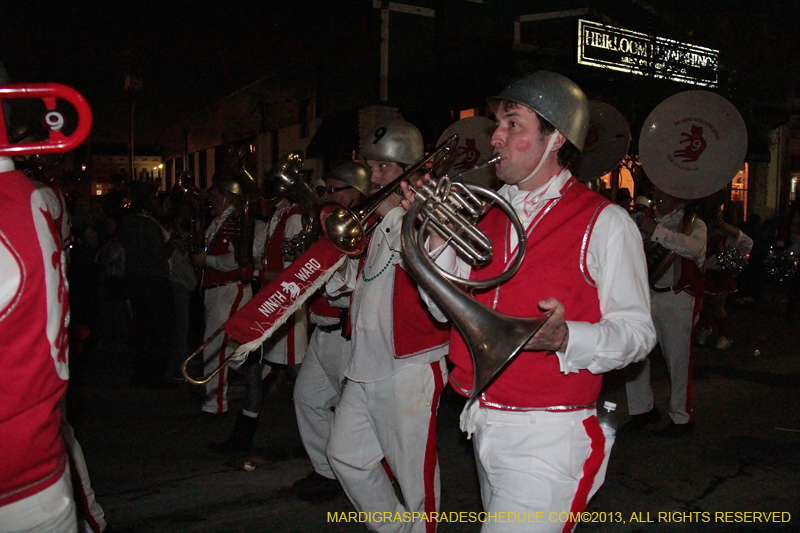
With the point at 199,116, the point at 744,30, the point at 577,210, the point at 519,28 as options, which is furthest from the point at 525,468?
the point at 199,116

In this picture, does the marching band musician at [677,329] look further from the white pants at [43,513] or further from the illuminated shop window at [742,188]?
the illuminated shop window at [742,188]

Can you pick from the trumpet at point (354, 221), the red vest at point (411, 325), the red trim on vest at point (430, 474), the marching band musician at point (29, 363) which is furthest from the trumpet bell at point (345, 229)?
the marching band musician at point (29, 363)

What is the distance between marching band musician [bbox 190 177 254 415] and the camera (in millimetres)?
5711

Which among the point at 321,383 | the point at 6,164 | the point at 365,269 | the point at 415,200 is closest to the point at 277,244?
the point at 321,383

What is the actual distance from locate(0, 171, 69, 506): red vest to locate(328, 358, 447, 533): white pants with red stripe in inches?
69.3

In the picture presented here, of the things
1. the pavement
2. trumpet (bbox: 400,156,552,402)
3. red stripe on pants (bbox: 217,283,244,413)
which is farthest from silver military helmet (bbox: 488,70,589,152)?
red stripe on pants (bbox: 217,283,244,413)

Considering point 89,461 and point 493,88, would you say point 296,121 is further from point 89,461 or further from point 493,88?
point 89,461

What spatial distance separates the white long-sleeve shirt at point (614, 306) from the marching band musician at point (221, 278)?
12.7ft

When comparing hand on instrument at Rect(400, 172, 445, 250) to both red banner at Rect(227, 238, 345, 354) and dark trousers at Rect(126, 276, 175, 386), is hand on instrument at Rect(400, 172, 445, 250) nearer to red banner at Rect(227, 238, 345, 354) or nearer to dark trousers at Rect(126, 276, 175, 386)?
red banner at Rect(227, 238, 345, 354)

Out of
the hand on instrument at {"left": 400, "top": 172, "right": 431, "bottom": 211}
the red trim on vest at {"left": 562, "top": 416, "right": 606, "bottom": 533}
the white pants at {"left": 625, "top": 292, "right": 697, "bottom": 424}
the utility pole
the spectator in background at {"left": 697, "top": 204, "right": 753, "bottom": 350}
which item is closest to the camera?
the red trim on vest at {"left": 562, "top": 416, "right": 606, "bottom": 533}

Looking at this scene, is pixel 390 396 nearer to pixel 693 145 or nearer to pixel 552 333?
pixel 552 333

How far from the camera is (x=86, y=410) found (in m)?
6.31

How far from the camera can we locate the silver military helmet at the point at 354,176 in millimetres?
4754

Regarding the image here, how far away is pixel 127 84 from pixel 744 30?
59.2 feet
